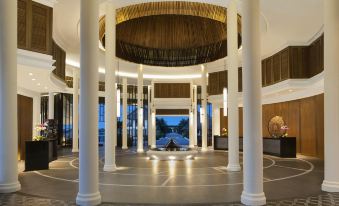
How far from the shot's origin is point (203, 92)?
21078 mm

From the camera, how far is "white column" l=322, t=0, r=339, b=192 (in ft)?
24.6

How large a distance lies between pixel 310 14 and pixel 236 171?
228 inches

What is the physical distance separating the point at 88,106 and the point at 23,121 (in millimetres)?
10403

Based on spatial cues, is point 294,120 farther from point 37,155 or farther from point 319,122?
point 37,155

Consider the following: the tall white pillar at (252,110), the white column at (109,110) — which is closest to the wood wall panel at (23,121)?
the white column at (109,110)

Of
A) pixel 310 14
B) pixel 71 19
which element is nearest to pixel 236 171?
pixel 310 14

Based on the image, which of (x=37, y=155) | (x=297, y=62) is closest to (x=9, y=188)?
(x=37, y=155)

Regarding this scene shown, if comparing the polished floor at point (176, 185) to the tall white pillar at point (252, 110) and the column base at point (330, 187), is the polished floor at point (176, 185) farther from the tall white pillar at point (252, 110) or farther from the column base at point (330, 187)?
the tall white pillar at point (252, 110)

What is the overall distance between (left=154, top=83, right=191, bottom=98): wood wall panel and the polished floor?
45.6 feet

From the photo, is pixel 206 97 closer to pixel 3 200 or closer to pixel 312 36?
pixel 312 36

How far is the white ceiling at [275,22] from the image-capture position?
10.5m

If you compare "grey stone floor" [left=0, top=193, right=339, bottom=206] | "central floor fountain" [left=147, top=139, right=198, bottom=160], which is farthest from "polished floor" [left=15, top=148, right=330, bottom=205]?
"central floor fountain" [left=147, top=139, right=198, bottom=160]

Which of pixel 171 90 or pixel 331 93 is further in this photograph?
pixel 171 90

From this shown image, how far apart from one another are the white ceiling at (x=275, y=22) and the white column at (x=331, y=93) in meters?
2.76
